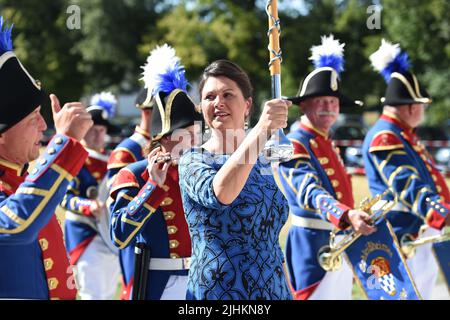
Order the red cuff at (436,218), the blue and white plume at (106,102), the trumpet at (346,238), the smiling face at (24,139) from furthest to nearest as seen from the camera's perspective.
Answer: the blue and white plume at (106,102)
the red cuff at (436,218)
the trumpet at (346,238)
the smiling face at (24,139)

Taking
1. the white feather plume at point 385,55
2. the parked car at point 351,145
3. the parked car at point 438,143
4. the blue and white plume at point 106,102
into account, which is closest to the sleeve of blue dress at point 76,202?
the blue and white plume at point 106,102

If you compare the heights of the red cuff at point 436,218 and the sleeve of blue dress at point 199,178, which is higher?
the red cuff at point 436,218

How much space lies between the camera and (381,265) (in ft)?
17.1

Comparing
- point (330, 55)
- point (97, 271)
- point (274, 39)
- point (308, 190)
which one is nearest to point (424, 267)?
point (308, 190)

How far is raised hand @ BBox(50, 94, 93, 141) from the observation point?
2500mm

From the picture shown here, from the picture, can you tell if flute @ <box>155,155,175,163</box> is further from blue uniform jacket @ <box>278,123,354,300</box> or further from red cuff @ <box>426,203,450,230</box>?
red cuff @ <box>426,203,450,230</box>

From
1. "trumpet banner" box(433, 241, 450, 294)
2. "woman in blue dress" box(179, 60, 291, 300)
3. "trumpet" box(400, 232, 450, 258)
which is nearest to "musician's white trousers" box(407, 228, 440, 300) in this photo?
"trumpet" box(400, 232, 450, 258)

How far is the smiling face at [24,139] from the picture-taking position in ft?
8.98

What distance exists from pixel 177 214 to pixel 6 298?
1367 millimetres

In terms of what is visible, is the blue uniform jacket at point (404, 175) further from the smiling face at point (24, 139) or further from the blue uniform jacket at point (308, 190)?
the smiling face at point (24, 139)

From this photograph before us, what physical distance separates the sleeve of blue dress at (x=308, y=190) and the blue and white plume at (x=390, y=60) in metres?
1.31

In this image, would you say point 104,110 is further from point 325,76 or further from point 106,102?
point 325,76

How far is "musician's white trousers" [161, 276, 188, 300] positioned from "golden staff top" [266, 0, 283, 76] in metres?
1.73

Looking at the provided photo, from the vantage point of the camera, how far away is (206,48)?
32.0 m
